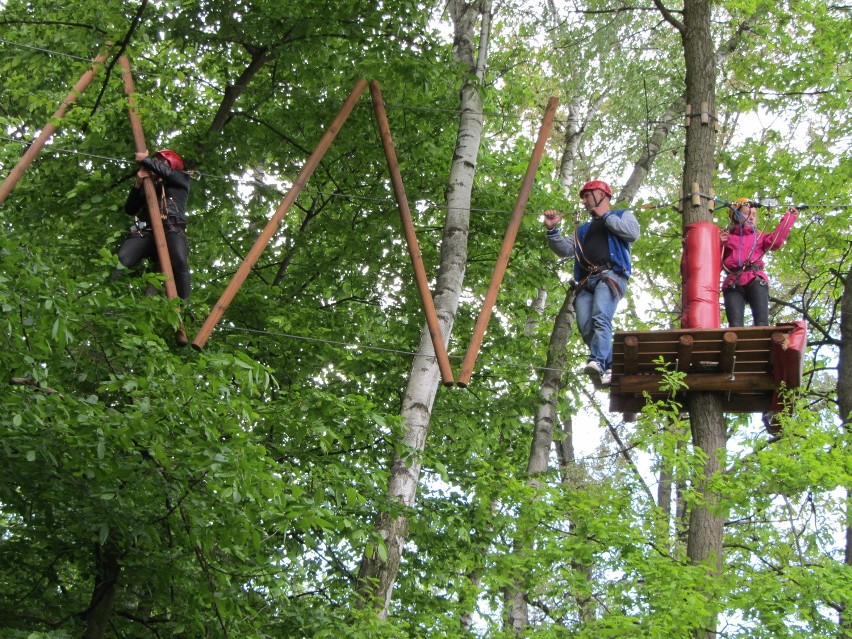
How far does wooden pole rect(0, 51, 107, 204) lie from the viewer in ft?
21.8

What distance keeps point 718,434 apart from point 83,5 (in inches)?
222

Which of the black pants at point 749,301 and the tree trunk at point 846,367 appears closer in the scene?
the black pants at point 749,301

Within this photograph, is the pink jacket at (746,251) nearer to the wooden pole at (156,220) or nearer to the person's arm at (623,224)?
the person's arm at (623,224)

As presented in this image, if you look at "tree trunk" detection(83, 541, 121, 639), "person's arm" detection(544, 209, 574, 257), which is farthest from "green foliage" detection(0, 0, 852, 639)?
"person's arm" detection(544, 209, 574, 257)

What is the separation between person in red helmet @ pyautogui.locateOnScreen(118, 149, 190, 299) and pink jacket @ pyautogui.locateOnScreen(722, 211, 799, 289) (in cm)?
418

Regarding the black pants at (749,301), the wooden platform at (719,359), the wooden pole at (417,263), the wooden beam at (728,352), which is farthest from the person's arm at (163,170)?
the black pants at (749,301)

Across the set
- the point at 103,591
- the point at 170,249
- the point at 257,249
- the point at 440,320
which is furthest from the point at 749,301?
the point at 103,591

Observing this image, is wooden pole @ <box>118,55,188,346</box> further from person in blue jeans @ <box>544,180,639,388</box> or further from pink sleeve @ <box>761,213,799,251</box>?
pink sleeve @ <box>761,213,799,251</box>

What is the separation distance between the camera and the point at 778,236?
8250mm

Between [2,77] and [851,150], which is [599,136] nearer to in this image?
[851,150]

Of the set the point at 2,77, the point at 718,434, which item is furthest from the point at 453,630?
the point at 2,77

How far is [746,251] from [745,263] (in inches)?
3.7

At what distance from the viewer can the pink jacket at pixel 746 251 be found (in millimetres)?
8375

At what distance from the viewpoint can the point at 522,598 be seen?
12.2m
